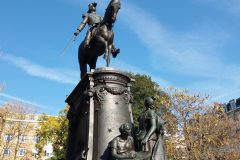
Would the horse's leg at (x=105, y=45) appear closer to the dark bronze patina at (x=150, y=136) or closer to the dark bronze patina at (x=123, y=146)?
the dark bronze patina at (x=150, y=136)

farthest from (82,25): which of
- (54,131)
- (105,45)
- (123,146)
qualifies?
(54,131)

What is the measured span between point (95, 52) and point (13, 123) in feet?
107

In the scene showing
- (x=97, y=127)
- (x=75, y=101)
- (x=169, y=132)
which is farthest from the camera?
(x=169, y=132)

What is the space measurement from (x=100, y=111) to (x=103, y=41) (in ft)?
8.01

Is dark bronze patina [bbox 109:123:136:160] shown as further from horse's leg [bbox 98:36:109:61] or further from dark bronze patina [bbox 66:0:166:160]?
horse's leg [bbox 98:36:109:61]

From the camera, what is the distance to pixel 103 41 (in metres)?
10.4

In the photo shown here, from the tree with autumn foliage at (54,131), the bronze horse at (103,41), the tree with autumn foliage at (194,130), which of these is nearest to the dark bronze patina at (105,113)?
the bronze horse at (103,41)

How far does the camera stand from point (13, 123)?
4072cm

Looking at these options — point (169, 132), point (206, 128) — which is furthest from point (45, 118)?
point (206, 128)

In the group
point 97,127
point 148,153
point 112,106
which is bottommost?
point 148,153

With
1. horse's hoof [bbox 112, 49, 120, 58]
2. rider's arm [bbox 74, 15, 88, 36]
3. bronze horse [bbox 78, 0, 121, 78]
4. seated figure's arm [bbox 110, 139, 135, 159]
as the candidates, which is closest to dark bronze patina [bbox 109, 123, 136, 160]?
seated figure's arm [bbox 110, 139, 135, 159]

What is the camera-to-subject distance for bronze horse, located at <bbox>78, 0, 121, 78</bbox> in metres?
10.1

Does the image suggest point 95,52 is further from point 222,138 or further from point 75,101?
point 222,138

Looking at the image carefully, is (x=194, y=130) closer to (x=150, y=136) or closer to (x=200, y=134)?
(x=200, y=134)
